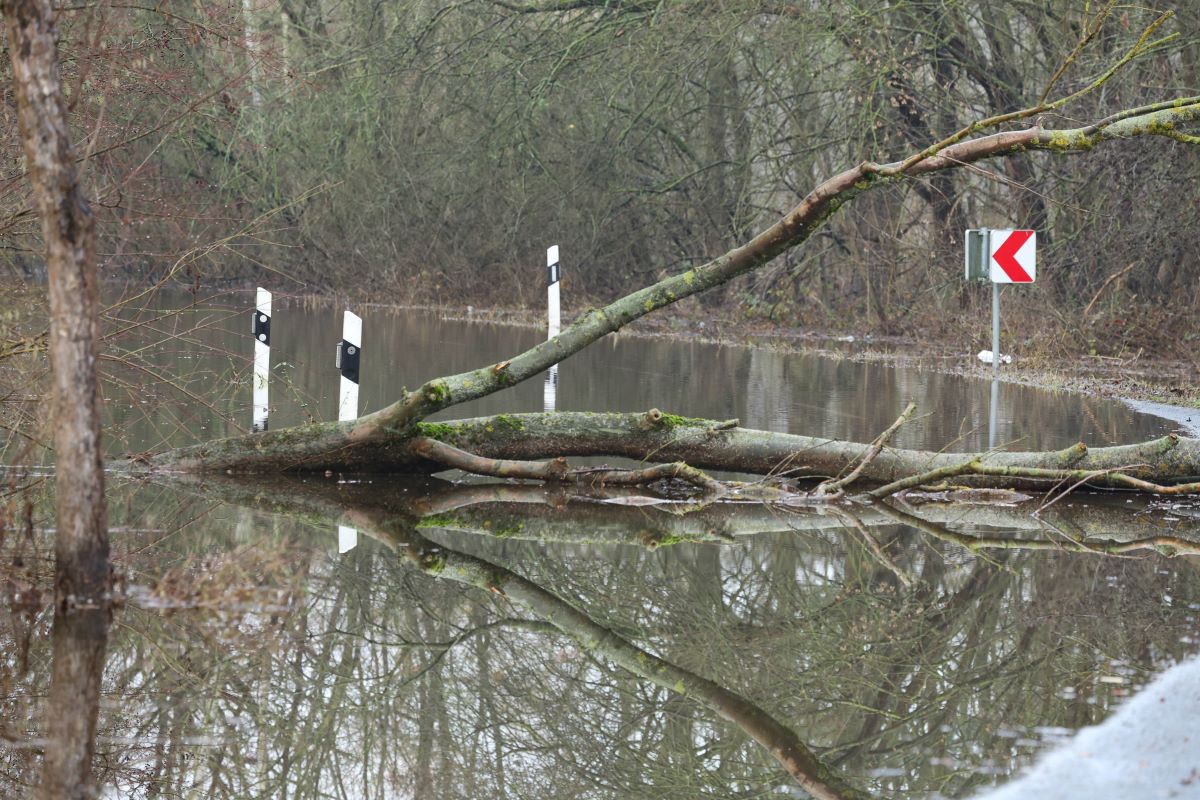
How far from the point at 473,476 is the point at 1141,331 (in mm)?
12677

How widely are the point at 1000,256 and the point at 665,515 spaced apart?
459 inches

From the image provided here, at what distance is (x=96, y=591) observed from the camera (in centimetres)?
649

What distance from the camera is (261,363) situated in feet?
42.2

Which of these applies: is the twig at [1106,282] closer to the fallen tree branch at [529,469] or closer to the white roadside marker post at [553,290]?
the white roadside marker post at [553,290]

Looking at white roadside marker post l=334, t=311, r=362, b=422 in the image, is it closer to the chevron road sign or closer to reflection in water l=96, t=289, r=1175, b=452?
reflection in water l=96, t=289, r=1175, b=452

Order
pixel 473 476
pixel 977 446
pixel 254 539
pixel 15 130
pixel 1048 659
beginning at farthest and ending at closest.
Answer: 1. pixel 977 446
2. pixel 473 476
3. pixel 15 130
4. pixel 254 539
5. pixel 1048 659

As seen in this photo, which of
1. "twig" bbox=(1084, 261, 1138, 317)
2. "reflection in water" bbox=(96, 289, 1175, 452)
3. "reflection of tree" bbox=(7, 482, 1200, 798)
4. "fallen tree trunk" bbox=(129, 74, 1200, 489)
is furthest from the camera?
"twig" bbox=(1084, 261, 1138, 317)

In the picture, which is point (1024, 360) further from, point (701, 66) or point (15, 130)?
point (15, 130)

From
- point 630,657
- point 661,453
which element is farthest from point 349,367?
point 630,657

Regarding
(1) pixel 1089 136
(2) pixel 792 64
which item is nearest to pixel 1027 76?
(2) pixel 792 64

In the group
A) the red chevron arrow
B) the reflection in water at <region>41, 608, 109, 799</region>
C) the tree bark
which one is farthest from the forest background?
the reflection in water at <region>41, 608, 109, 799</region>

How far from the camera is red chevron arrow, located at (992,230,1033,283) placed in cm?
2023

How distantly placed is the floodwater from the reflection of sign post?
976 centimetres

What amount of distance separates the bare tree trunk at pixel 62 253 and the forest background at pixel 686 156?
466cm
